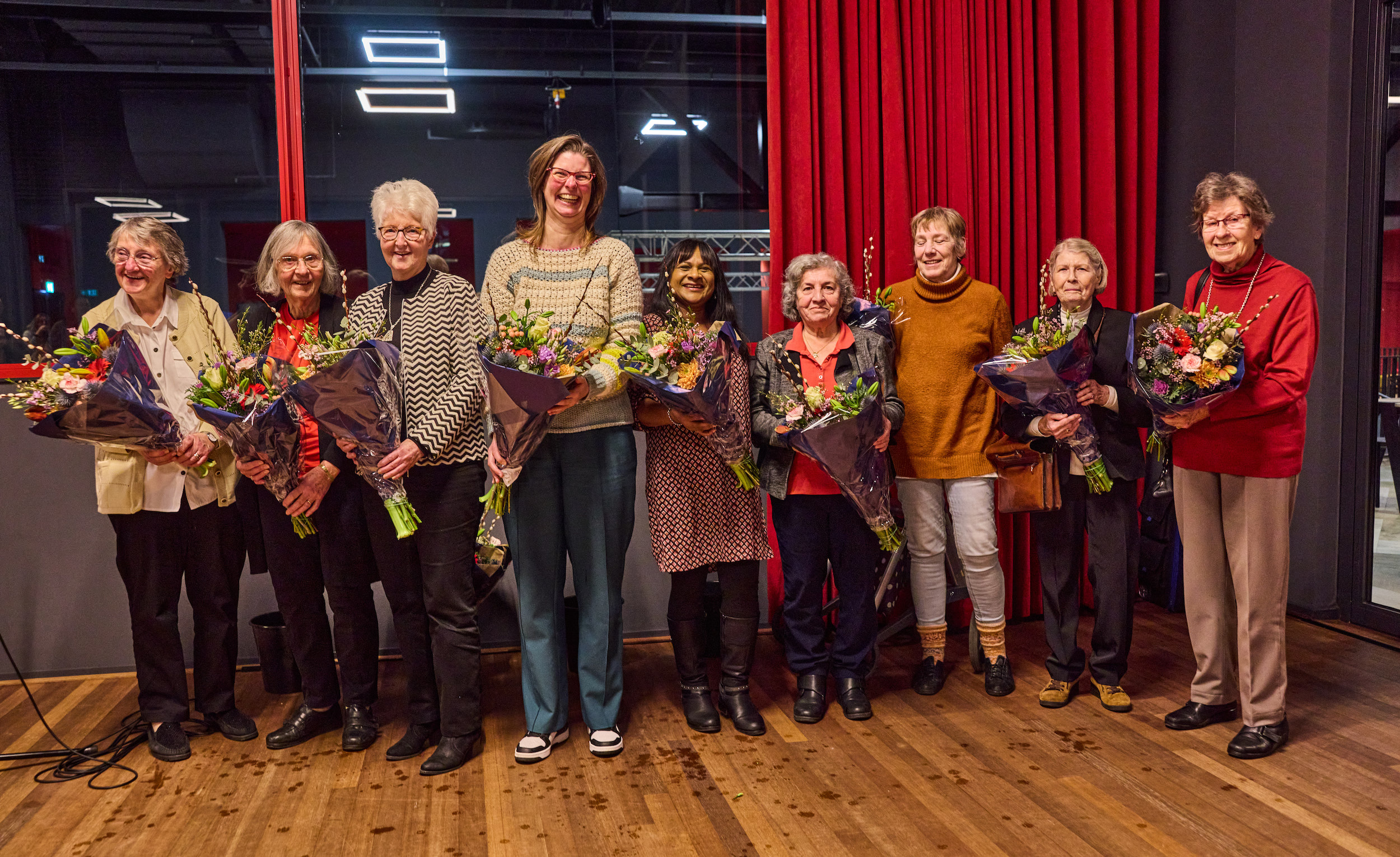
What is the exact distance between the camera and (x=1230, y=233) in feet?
8.05

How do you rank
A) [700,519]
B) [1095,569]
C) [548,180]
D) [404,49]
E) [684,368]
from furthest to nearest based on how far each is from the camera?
[404,49]
[1095,569]
[700,519]
[548,180]
[684,368]

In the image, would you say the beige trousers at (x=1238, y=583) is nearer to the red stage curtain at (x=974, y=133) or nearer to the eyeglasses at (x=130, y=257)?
the red stage curtain at (x=974, y=133)

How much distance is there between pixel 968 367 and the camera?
2.91 meters

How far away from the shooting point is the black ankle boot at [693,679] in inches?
108

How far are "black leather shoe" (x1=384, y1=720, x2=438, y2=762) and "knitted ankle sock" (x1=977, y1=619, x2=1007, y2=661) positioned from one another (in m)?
1.86

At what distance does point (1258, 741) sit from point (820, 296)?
1.78 metres

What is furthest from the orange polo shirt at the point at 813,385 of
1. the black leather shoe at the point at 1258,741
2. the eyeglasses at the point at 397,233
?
the black leather shoe at the point at 1258,741

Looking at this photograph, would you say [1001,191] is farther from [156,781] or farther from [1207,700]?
[156,781]

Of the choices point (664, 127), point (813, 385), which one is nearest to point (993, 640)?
point (813, 385)

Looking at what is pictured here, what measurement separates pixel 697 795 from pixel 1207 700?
1.61m

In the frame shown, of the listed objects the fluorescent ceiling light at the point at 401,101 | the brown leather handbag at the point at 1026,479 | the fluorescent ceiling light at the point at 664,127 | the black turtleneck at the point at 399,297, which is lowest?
the brown leather handbag at the point at 1026,479

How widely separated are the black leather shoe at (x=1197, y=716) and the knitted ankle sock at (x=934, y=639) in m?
0.71

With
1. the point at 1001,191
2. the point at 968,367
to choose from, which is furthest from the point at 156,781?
the point at 1001,191

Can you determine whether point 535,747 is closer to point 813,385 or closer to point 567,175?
point 813,385
